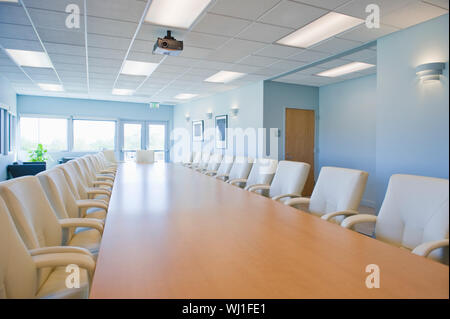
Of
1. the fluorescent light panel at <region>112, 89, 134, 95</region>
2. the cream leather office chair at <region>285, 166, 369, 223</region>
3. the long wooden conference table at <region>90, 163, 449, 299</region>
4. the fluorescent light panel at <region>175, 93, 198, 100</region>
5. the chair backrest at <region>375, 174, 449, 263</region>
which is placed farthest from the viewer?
the fluorescent light panel at <region>175, 93, 198, 100</region>

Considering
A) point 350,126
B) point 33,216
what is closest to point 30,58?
point 33,216

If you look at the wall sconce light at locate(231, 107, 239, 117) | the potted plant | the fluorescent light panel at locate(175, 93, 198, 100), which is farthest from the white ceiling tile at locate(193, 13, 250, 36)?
the potted plant

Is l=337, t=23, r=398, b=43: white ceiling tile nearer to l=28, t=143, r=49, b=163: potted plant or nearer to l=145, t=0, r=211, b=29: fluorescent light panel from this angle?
l=145, t=0, r=211, b=29: fluorescent light panel

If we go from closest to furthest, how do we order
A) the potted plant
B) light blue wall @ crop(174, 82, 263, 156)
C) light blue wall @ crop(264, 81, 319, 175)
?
light blue wall @ crop(264, 81, 319, 175), light blue wall @ crop(174, 82, 263, 156), the potted plant

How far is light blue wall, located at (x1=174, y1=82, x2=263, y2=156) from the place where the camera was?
16.2 feet

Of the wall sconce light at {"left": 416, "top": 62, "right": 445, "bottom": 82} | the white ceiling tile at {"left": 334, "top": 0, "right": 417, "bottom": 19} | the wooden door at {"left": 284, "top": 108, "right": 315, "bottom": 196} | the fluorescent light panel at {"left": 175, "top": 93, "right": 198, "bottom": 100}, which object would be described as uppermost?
the fluorescent light panel at {"left": 175, "top": 93, "right": 198, "bottom": 100}

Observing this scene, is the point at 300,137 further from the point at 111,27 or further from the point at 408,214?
the point at 408,214

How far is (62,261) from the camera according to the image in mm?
883

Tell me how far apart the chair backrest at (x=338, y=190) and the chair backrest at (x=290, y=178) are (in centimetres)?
23

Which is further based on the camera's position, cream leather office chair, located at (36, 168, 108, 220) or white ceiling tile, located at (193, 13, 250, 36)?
white ceiling tile, located at (193, 13, 250, 36)

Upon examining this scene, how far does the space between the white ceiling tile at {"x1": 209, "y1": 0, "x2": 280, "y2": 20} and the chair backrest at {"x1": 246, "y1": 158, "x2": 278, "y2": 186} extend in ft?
4.13

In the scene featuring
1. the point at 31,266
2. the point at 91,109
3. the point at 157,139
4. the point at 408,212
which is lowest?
the point at 31,266

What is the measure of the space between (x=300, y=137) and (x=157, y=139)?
482 centimetres
